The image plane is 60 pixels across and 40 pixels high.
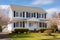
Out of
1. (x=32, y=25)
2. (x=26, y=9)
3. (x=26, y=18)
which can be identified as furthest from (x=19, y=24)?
(x=26, y=9)

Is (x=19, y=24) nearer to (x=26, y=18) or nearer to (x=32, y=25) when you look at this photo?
(x=26, y=18)

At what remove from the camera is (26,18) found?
122 ft

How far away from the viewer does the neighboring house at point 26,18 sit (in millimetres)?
35656

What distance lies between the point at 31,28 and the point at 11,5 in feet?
21.5

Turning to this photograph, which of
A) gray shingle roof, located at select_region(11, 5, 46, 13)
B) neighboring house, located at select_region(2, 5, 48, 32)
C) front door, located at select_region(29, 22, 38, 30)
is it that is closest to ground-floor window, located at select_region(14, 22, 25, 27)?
neighboring house, located at select_region(2, 5, 48, 32)

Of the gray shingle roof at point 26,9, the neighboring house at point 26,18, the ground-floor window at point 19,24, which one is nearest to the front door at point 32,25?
the neighboring house at point 26,18

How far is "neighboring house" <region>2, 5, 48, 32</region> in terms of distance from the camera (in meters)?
35.7

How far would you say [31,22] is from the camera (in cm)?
3794

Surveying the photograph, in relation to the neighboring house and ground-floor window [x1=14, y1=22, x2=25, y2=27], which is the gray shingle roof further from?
ground-floor window [x1=14, y1=22, x2=25, y2=27]

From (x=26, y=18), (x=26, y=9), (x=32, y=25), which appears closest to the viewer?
(x=26, y=18)

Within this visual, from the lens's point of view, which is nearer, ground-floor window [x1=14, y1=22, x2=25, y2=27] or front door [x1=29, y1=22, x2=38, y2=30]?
ground-floor window [x1=14, y1=22, x2=25, y2=27]

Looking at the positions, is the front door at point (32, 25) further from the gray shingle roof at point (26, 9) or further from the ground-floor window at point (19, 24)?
the gray shingle roof at point (26, 9)

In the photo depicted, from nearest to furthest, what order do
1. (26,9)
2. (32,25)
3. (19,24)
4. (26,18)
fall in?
1. (19,24)
2. (26,18)
3. (32,25)
4. (26,9)

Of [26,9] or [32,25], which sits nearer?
[32,25]
